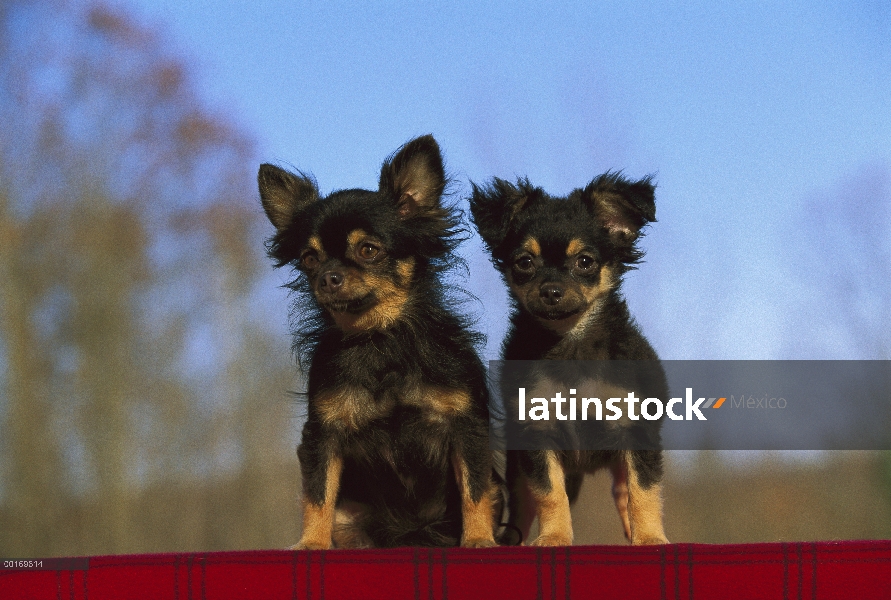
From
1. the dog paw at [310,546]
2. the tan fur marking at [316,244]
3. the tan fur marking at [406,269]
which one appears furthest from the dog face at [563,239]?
the dog paw at [310,546]

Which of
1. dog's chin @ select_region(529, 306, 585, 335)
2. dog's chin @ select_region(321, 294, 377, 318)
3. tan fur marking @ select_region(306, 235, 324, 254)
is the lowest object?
dog's chin @ select_region(529, 306, 585, 335)

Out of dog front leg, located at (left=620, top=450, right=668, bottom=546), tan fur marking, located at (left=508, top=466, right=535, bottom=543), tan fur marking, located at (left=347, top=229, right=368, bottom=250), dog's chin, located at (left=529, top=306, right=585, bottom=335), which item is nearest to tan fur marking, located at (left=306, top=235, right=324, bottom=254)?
tan fur marking, located at (left=347, top=229, right=368, bottom=250)

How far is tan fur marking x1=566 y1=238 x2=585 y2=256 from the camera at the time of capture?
3.22m

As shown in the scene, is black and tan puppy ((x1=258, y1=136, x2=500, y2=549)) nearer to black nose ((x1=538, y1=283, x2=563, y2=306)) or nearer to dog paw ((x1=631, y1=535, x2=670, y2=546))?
black nose ((x1=538, y1=283, x2=563, y2=306))

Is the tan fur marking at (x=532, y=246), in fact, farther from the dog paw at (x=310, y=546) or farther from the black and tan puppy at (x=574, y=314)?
the dog paw at (x=310, y=546)

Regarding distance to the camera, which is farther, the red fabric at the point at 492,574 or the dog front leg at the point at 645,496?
the dog front leg at the point at 645,496

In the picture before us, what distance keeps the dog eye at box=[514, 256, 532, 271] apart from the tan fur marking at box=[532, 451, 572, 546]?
70 centimetres

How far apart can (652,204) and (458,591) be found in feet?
5.29

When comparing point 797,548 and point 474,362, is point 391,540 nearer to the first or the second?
point 474,362

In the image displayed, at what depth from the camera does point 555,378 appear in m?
3.23

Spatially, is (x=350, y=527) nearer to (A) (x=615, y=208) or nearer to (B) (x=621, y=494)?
(B) (x=621, y=494)

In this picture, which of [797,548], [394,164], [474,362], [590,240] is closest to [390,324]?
[474,362]

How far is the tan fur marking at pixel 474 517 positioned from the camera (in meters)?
2.88

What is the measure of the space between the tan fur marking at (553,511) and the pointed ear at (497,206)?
2.92ft
